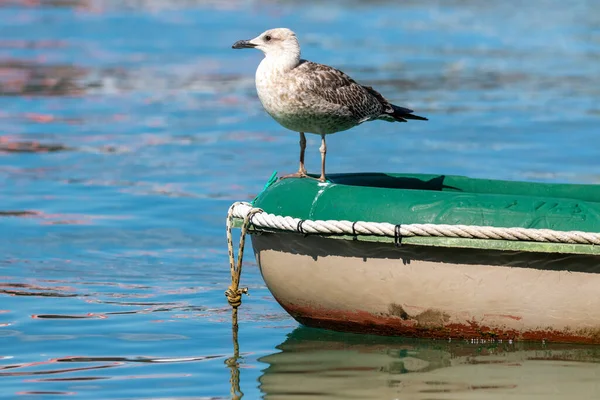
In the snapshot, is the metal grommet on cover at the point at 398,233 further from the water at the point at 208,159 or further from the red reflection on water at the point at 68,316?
the red reflection on water at the point at 68,316

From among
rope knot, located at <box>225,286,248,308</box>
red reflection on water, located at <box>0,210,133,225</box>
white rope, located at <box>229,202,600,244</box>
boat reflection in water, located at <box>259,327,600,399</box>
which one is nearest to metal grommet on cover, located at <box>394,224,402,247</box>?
white rope, located at <box>229,202,600,244</box>

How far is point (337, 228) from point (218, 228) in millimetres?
3889

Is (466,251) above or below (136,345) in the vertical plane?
above

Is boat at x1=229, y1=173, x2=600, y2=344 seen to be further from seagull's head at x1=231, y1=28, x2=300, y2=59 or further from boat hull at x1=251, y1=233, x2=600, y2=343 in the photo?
seagull's head at x1=231, y1=28, x2=300, y2=59

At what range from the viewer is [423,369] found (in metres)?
6.79

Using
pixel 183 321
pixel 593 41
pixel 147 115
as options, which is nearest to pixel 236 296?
pixel 183 321

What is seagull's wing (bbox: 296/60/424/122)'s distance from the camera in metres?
7.56

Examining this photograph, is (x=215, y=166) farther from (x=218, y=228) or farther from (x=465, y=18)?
(x=465, y=18)

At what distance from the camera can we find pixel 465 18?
28156 millimetres

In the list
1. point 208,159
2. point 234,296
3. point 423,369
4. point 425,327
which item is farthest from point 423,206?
point 208,159

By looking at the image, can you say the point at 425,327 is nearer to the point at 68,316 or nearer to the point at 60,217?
the point at 68,316

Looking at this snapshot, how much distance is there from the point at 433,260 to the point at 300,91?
52.2 inches

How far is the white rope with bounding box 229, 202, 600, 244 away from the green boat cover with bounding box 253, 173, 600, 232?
84mm

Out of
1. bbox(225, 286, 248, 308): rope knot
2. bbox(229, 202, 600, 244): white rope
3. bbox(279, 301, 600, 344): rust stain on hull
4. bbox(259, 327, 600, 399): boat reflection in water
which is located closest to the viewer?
bbox(259, 327, 600, 399): boat reflection in water
